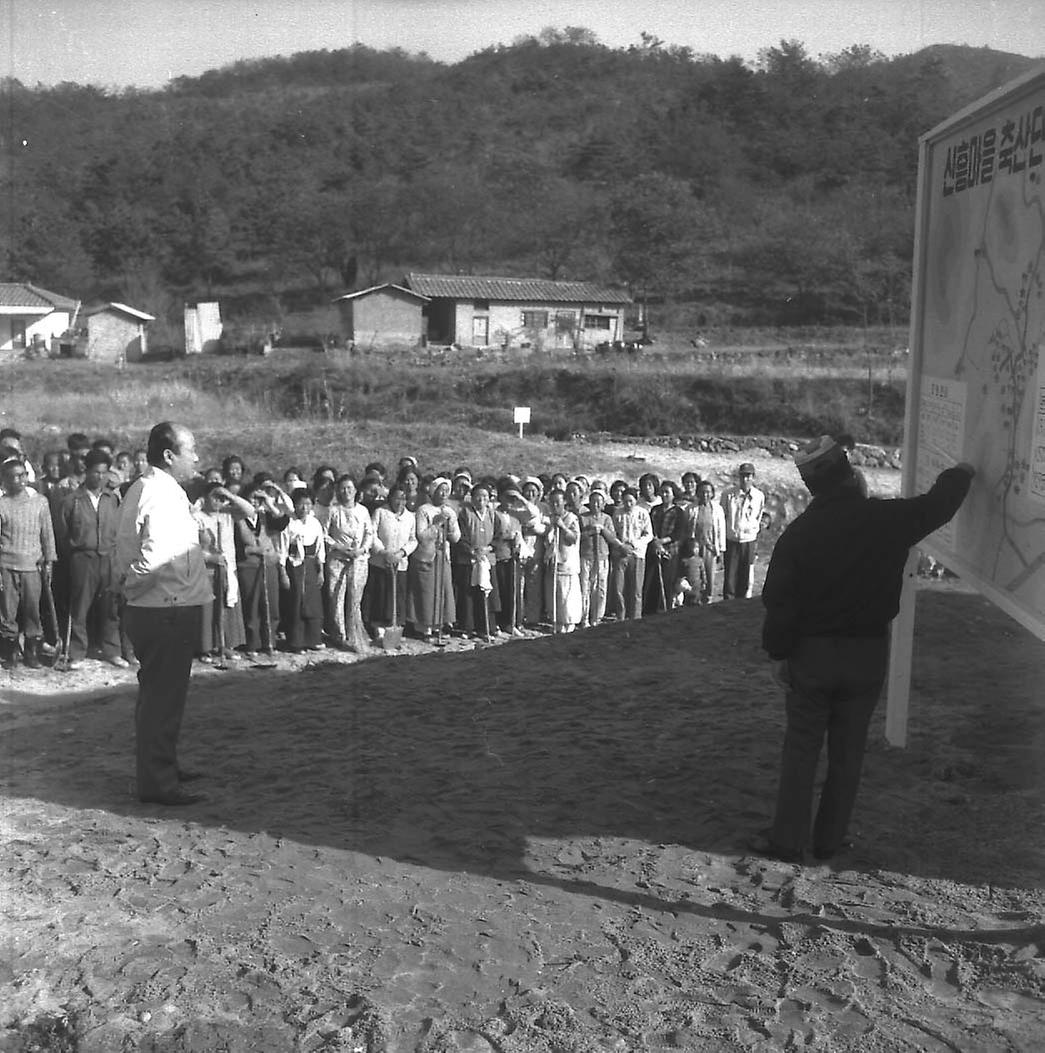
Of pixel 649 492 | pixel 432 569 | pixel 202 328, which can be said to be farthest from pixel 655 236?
pixel 432 569

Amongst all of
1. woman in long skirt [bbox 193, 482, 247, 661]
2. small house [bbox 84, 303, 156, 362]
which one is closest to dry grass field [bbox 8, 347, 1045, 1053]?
woman in long skirt [bbox 193, 482, 247, 661]

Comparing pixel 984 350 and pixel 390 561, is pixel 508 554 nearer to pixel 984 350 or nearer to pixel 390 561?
pixel 390 561

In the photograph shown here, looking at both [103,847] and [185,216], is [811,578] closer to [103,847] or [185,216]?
[103,847]

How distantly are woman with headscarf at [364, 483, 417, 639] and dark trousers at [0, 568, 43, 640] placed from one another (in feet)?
9.83

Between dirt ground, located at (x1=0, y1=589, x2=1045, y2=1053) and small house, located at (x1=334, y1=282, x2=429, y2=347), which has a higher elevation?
small house, located at (x1=334, y1=282, x2=429, y2=347)

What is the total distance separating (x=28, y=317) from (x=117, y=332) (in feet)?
10.0

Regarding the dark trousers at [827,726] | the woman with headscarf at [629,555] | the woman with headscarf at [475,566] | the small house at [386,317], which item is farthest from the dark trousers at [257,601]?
the small house at [386,317]

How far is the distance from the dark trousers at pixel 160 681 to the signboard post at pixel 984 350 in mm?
3377

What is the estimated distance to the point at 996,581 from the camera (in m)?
4.92

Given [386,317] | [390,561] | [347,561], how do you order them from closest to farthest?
[347,561] < [390,561] < [386,317]

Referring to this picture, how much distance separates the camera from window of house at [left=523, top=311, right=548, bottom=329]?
4262 cm

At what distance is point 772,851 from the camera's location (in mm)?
5000

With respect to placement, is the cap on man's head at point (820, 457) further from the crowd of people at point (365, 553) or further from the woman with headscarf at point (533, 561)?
the woman with headscarf at point (533, 561)

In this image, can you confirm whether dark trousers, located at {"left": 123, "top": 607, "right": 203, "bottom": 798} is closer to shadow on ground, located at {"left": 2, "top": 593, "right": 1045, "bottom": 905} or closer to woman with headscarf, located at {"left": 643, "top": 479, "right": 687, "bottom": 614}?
shadow on ground, located at {"left": 2, "top": 593, "right": 1045, "bottom": 905}
